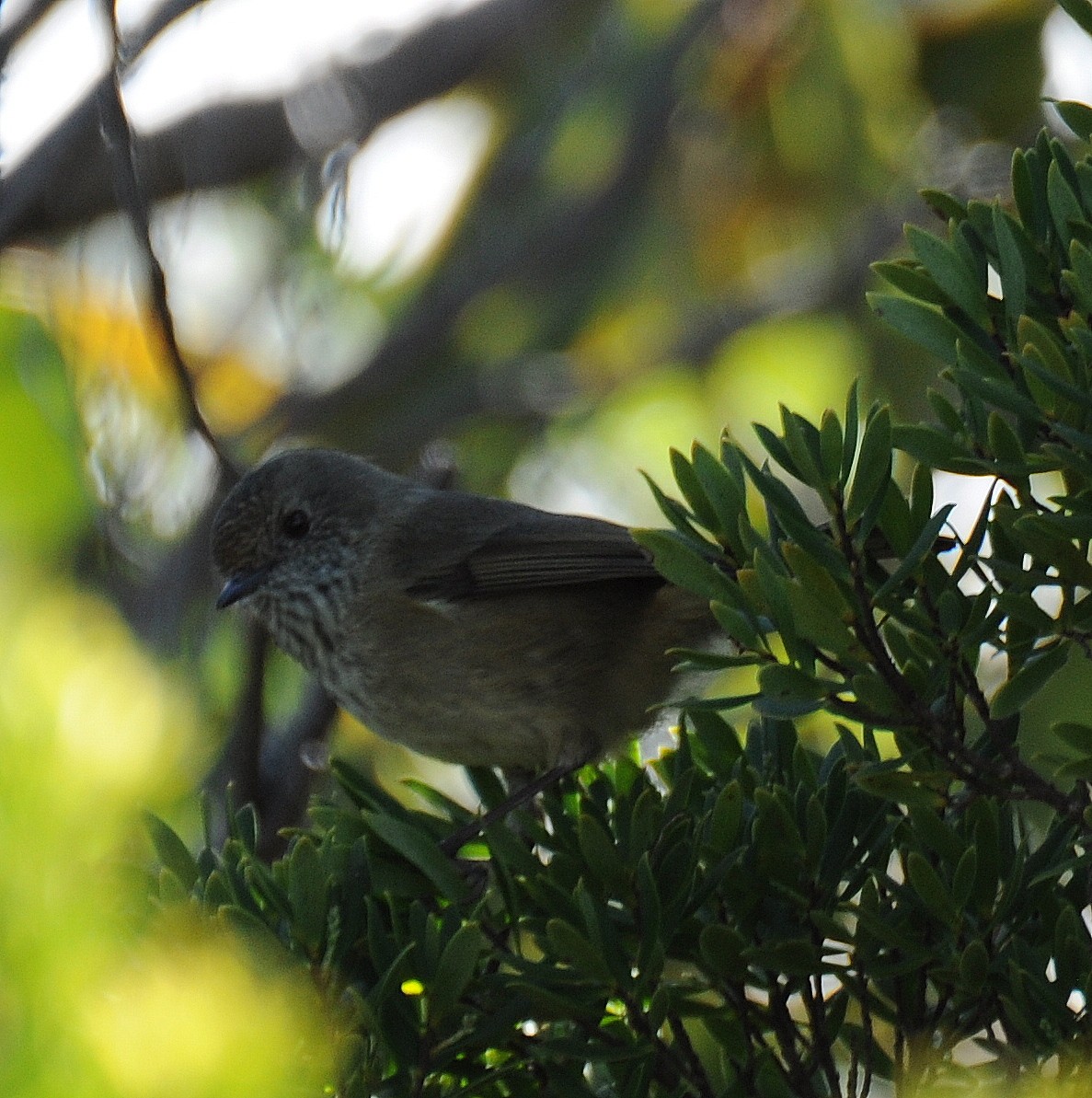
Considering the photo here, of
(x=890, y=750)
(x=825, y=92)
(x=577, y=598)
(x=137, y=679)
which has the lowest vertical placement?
(x=890, y=750)

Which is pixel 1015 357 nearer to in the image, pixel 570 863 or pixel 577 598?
pixel 570 863

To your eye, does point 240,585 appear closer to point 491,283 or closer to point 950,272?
point 491,283

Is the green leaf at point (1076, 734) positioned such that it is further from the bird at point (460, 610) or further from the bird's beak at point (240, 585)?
the bird's beak at point (240, 585)

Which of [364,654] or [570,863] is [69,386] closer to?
[364,654]

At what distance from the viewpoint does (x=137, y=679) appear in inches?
25.4

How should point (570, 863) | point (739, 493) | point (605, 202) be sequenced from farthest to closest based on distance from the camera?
point (605, 202) → point (570, 863) → point (739, 493)

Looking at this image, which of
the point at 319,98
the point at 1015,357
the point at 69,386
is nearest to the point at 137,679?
the point at 1015,357

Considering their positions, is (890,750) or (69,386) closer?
(69,386)

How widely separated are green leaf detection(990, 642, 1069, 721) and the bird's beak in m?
2.50

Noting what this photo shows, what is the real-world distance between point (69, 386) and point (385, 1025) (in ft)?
6.69

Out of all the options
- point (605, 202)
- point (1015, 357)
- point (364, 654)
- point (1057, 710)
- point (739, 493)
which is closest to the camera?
point (1015, 357)

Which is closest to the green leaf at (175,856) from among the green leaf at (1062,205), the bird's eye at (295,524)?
the green leaf at (1062,205)

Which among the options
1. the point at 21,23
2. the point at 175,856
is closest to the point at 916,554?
the point at 175,856

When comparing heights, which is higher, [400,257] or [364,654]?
[400,257]
